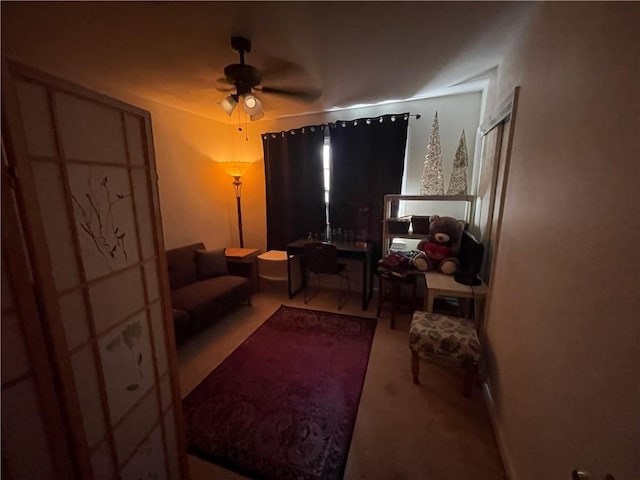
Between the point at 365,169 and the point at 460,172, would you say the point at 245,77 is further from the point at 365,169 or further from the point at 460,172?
the point at 460,172

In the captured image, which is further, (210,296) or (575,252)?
(210,296)

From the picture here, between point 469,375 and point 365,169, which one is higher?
point 365,169

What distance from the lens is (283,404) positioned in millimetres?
1776

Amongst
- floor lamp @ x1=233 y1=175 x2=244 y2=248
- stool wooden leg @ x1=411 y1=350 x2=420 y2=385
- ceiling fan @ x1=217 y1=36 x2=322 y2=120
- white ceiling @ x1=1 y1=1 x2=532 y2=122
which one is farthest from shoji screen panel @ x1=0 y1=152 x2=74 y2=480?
floor lamp @ x1=233 y1=175 x2=244 y2=248

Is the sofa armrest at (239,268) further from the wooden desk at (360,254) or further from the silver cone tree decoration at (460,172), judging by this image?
the silver cone tree decoration at (460,172)

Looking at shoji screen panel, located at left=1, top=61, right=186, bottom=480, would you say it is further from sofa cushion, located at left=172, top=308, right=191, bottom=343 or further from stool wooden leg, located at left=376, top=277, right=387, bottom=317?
stool wooden leg, located at left=376, top=277, right=387, bottom=317

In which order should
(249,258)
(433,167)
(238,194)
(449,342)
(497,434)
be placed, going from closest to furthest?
(497,434) < (449,342) < (433,167) < (249,258) < (238,194)

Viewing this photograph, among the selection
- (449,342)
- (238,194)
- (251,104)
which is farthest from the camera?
(238,194)

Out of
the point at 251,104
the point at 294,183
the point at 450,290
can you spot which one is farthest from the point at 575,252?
the point at 294,183

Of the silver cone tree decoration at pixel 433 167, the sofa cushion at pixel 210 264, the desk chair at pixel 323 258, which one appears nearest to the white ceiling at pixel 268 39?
the silver cone tree decoration at pixel 433 167

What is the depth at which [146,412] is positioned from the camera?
1032 mm

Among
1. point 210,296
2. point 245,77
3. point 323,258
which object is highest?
point 245,77

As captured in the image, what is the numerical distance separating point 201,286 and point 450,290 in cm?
245

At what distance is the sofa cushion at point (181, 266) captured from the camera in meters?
2.75
